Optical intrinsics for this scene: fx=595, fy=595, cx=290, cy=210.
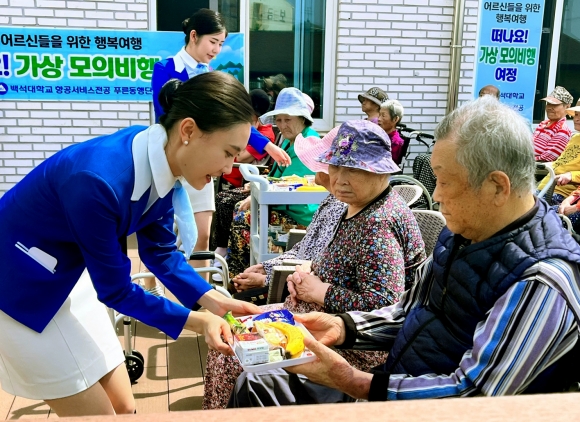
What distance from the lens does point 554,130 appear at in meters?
6.20

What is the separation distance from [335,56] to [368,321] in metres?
4.99

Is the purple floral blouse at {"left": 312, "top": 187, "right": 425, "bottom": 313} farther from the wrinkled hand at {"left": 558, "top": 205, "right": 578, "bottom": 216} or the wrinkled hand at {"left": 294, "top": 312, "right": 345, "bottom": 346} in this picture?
the wrinkled hand at {"left": 558, "top": 205, "right": 578, "bottom": 216}

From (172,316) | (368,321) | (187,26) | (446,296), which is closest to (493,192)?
(446,296)

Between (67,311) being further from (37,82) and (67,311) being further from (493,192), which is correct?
(37,82)

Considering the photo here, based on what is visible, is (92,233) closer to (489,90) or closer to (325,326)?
(325,326)

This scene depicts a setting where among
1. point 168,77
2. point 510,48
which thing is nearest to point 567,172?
point 510,48

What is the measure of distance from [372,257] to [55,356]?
46.4 inches

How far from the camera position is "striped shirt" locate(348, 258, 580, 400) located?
1424mm

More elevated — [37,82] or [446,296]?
[37,82]

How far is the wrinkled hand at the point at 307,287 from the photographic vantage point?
94.5 inches

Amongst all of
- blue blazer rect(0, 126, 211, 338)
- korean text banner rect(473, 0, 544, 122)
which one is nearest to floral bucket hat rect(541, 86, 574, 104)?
korean text banner rect(473, 0, 544, 122)

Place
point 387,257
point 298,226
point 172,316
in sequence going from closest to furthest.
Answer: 1. point 172,316
2. point 387,257
3. point 298,226

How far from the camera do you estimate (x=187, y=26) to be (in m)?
4.23

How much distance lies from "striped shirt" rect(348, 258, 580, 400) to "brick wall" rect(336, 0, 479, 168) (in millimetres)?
5316
